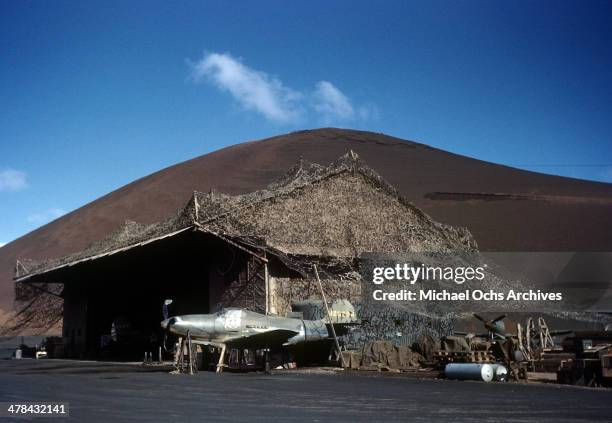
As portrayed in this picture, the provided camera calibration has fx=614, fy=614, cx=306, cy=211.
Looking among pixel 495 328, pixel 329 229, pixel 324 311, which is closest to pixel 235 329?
pixel 324 311

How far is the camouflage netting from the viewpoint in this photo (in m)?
27.6

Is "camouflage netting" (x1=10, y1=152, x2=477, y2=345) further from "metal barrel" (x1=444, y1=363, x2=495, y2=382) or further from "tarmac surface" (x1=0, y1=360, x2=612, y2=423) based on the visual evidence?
"tarmac surface" (x1=0, y1=360, x2=612, y2=423)

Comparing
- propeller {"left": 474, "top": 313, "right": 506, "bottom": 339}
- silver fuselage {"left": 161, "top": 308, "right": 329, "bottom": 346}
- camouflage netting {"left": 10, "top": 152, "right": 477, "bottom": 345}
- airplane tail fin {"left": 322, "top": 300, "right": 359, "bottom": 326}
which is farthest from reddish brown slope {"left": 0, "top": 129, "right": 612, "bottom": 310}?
silver fuselage {"left": 161, "top": 308, "right": 329, "bottom": 346}

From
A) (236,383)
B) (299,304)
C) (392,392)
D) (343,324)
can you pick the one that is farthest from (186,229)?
(392,392)

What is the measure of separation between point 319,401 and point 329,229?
825 inches

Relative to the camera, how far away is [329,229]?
3219 cm

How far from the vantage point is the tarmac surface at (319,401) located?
9.12 meters

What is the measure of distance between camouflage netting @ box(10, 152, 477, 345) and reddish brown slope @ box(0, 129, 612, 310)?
42.2 meters

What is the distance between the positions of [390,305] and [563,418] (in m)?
21.4

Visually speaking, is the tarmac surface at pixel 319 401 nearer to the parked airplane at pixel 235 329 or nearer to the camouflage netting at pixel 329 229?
the parked airplane at pixel 235 329

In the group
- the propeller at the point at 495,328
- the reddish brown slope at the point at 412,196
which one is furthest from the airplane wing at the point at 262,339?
the reddish brown slope at the point at 412,196

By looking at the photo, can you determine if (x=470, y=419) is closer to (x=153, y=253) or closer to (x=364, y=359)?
(x=364, y=359)

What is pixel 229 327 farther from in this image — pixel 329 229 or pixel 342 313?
pixel 329 229

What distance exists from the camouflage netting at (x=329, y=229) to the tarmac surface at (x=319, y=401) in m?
11.8
